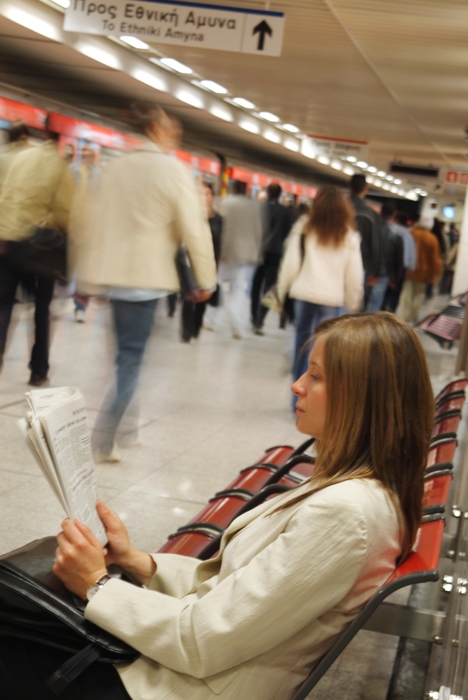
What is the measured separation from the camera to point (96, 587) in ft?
5.08

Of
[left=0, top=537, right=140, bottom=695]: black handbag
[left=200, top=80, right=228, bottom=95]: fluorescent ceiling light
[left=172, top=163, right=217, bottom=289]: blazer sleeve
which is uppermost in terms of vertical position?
[left=200, top=80, right=228, bottom=95]: fluorescent ceiling light

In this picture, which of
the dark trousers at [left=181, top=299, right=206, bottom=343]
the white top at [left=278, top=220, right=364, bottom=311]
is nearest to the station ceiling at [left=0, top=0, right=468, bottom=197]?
the white top at [left=278, top=220, right=364, bottom=311]

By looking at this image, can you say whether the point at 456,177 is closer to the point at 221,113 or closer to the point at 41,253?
the point at 221,113

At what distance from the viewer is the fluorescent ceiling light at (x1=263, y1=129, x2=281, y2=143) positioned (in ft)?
56.7

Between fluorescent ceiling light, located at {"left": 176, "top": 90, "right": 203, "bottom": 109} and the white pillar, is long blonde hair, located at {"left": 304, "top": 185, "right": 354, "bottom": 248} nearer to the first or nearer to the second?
the white pillar

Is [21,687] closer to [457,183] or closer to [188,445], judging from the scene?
[188,445]

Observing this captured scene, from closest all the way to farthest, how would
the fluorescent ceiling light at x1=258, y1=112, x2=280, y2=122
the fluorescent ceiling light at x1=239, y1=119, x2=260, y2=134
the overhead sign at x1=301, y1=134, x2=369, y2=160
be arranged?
1. the overhead sign at x1=301, y1=134, x2=369, y2=160
2. the fluorescent ceiling light at x1=258, y1=112, x2=280, y2=122
3. the fluorescent ceiling light at x1=239, y1=119, x2=260, y2=134

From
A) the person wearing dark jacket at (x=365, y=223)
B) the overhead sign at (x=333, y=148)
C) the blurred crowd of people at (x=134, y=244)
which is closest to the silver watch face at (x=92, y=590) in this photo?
the blurred crowd of people at (x=134, y=244)

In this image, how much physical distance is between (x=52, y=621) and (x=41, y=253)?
15.0 feet

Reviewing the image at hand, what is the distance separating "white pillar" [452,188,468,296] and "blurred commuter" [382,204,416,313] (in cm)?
115

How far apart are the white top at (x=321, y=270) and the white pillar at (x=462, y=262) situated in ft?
13.6

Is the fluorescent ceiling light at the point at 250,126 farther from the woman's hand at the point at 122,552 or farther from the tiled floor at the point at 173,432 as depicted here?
the woman's hand at the point at 122,552

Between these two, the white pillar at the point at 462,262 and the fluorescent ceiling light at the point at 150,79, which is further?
the fluorescent ceiling light at the point at 150,79

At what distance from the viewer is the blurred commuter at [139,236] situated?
457cm
